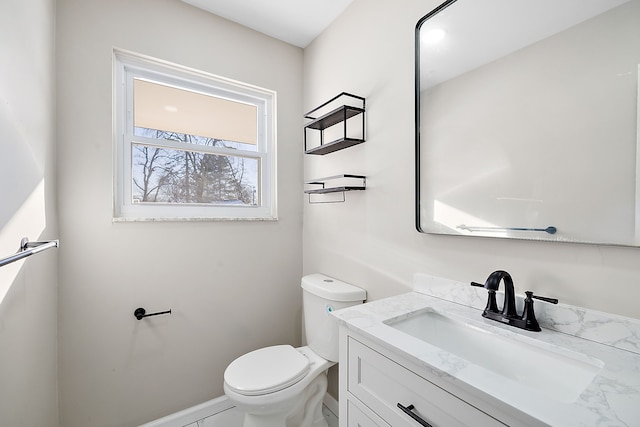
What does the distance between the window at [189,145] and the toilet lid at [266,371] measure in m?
0.85

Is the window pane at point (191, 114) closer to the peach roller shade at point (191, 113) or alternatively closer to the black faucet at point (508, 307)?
the peach roller shade at point (191, 113)

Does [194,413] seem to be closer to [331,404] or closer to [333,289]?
[331,404]

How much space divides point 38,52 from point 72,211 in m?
0.68

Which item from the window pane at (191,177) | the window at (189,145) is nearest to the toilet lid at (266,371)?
the window at (189,145)

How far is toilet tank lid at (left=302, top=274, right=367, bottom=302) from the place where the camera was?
1.53 m

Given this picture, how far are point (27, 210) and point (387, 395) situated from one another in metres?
1.34

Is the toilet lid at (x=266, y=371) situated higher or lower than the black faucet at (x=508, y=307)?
lower

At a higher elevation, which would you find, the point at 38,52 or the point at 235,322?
the point at 38,52

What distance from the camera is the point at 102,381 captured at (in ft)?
4.82

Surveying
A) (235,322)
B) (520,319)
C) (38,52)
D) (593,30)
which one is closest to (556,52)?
(593,30)

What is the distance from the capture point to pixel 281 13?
5.75ft

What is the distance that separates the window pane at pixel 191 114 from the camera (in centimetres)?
167

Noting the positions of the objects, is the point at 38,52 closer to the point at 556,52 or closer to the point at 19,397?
the point at 19,397

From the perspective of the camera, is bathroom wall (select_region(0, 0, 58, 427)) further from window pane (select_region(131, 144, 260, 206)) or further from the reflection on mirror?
the reflection on mirror
